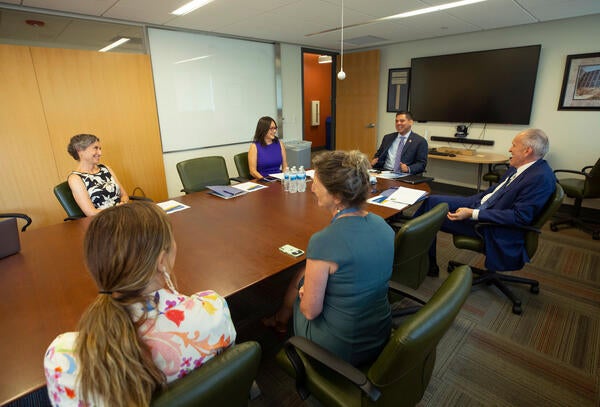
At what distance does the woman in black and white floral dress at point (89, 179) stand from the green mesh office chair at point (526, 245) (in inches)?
110

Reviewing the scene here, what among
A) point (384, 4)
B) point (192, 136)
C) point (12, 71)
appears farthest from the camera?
point (192, 136)

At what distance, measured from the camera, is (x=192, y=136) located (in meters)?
4.59

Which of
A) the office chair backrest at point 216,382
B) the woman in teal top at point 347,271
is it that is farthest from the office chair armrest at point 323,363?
the office chair backrest at point 216,382

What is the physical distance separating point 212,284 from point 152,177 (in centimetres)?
329

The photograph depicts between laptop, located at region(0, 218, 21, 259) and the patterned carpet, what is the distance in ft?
4.08

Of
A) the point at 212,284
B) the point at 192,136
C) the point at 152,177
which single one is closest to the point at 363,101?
the point at 192,136

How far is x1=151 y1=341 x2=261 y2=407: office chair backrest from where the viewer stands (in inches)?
26.1

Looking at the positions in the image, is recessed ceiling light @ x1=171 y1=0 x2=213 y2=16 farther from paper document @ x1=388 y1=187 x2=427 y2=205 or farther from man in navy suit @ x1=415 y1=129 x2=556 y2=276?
man in navy suit @ x1=415 y1=129 x2=556 y2=276

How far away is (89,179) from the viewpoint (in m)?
2.49

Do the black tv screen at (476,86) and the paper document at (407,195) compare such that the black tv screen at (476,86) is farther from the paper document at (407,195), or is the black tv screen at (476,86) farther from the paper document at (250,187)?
the paper document at (250,187)

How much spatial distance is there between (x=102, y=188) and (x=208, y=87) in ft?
8.47

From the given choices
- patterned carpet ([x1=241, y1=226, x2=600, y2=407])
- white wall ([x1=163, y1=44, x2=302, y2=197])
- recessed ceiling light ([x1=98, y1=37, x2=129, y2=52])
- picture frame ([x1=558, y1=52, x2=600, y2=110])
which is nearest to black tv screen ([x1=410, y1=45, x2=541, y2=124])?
picture frame ([x1=558, y1=52, x2=600, y2=110])

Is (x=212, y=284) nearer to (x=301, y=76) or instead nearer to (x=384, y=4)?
(x=384, y=4)

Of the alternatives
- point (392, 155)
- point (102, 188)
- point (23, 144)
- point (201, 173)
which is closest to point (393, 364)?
point (102, 188)
